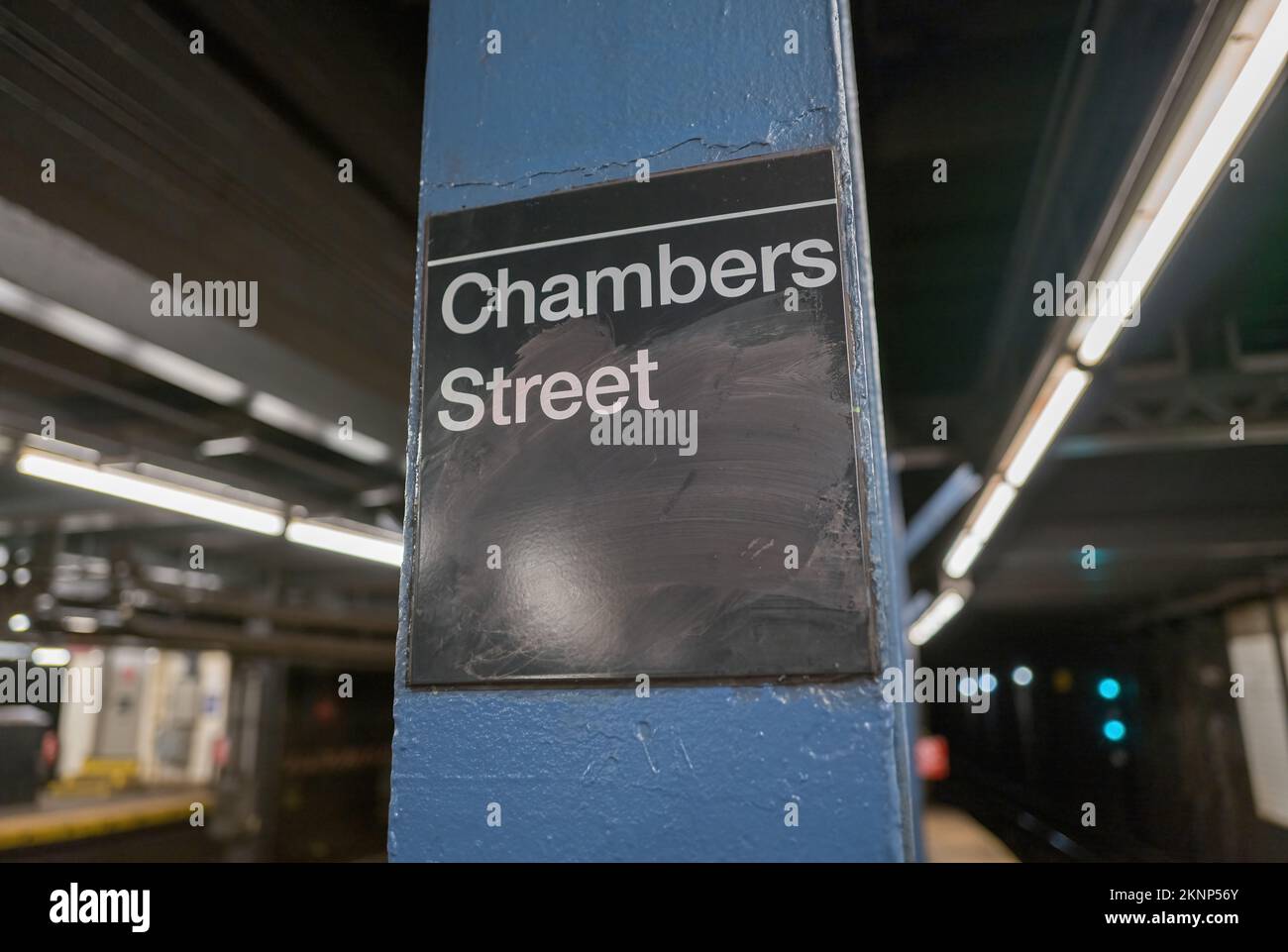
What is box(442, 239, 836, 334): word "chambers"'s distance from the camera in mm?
1415

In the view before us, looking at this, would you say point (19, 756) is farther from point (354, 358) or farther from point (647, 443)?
point (647, 443)

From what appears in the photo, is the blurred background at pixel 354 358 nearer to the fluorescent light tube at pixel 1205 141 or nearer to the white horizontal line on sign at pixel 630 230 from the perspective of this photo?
the fluorescent light tube at pixel 1205 141

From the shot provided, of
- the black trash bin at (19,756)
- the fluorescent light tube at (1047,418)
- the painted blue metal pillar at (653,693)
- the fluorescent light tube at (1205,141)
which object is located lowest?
the black trash bin at (19,756)

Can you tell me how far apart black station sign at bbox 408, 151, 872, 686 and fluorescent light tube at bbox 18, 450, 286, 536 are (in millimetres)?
4550

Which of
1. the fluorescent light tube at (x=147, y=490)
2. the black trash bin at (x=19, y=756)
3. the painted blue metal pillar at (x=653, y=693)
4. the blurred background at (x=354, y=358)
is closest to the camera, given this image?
the painted blue metal pillar at (x=653, y=693)

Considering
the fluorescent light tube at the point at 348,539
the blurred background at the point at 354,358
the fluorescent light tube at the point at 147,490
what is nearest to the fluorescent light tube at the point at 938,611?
the blurred background at the point at 354,358

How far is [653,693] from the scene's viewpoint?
4.31ft

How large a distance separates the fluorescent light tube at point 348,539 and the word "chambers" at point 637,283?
4.95 meters

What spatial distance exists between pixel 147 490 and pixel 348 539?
6.55 ft

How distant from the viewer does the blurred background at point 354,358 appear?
3150 millimetres

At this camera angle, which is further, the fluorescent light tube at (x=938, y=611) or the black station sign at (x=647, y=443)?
the fluorescent light tube at (x=938, y=611)

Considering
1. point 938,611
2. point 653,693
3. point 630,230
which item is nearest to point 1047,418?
point 630,230

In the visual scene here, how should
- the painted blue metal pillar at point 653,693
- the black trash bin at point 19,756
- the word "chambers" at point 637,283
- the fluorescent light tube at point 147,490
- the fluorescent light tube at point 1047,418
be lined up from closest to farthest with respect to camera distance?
1. the painted blue metal pillar at point 653,693
2. the word "chambers" at point 637,283
3. the fluorescent light tube at point 1047,418
4. the fluorescent light tube at point 147,490
5. the black trash bin at point 19,756
